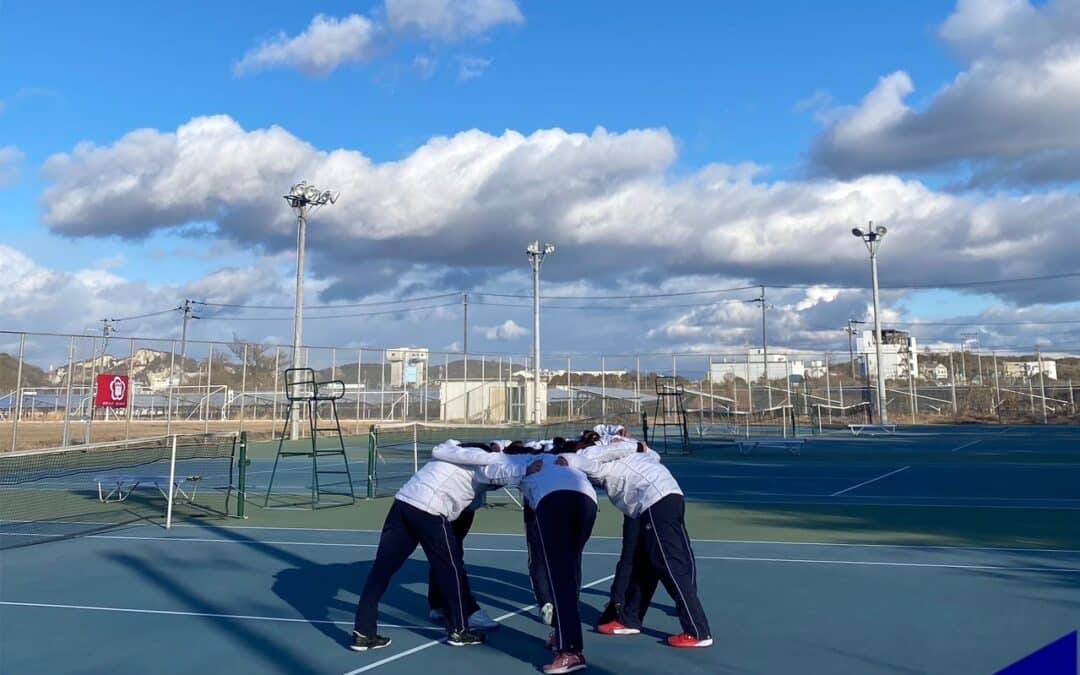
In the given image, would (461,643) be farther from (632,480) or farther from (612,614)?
(632,480)

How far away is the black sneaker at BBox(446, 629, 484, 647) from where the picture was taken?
602cm

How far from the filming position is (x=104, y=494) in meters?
15.7

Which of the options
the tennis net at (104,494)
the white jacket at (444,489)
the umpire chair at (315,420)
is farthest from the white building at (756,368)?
the white jacket at (444,489)

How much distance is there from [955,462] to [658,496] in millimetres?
18761

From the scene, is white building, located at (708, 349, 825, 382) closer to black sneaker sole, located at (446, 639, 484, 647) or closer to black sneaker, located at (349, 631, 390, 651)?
black sneaker sole, located at (446, 639, 484, 647)

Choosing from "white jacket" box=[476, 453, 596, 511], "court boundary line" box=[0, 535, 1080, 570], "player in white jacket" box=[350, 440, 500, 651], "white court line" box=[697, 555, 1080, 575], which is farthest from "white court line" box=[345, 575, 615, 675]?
"white court line" box=[697, 555, 1080, 575]

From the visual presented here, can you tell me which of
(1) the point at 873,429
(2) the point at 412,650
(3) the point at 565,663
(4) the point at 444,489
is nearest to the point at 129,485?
(2) the point at 412,650

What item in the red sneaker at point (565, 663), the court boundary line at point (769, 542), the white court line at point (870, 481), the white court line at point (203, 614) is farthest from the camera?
the white court line at point (870, 481)

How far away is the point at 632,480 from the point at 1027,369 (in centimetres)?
5823

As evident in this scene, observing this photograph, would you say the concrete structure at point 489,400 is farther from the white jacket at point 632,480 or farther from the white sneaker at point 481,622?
the white jacket at point 632,480

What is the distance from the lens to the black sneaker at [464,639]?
6016 mm

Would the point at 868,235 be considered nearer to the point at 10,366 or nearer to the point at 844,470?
the point at 844,470

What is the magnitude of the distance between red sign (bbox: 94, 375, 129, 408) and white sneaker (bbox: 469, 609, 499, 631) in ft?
70.7

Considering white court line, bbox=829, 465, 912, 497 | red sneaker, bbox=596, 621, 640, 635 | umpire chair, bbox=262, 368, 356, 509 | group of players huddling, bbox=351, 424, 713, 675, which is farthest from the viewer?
umpire chair, bbox=262, 368, 356, 509
